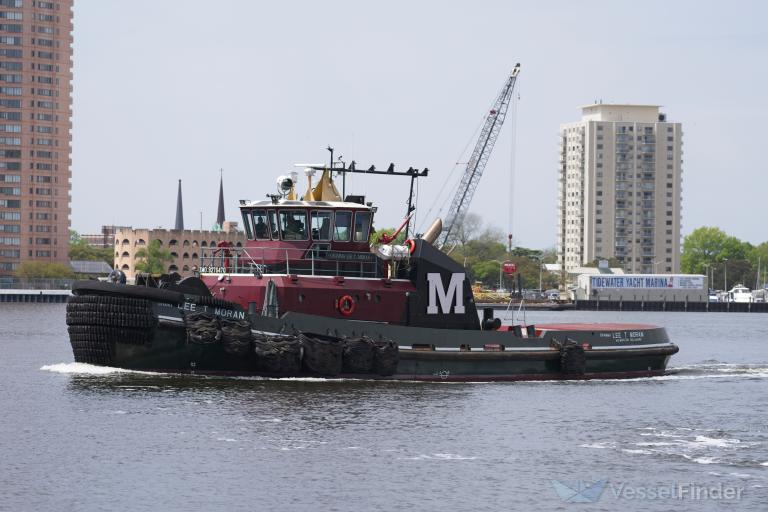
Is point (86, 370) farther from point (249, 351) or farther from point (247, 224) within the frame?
point (247, 224)

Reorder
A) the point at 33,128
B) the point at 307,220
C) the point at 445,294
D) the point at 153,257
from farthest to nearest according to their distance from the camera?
1. the point at 153,257
2. the point at 33,128
3. the point at 445,294
4. the point at 307,220

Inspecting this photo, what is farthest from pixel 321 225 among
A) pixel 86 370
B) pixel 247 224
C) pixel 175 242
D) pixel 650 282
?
pixel 175 242

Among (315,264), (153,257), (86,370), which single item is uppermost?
(153,257)

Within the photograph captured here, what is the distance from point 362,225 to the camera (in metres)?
36.0

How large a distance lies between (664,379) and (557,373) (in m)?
5.07

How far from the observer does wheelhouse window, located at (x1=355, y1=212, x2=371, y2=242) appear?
117 ft

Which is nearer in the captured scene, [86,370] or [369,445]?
[369,445]

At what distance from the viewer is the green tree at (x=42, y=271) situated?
159750 millimetres

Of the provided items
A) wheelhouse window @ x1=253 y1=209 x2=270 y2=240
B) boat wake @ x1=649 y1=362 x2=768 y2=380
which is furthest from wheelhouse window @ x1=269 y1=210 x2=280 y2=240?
boat wake @ x1=649 y1=362 x2=768 y2=380

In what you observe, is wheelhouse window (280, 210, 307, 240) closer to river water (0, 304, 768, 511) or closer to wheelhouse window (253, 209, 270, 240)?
wheelhouse window (253, 209, 270, 240)

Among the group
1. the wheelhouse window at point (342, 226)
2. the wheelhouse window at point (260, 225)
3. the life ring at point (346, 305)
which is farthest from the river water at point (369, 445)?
the wheelhouse window at point (260, 225)

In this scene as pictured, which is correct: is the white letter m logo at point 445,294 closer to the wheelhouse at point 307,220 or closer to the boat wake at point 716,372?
the wheelhouse at point 307,220

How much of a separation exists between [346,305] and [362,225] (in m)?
2.62

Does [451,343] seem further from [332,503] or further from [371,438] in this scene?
[332,503]
